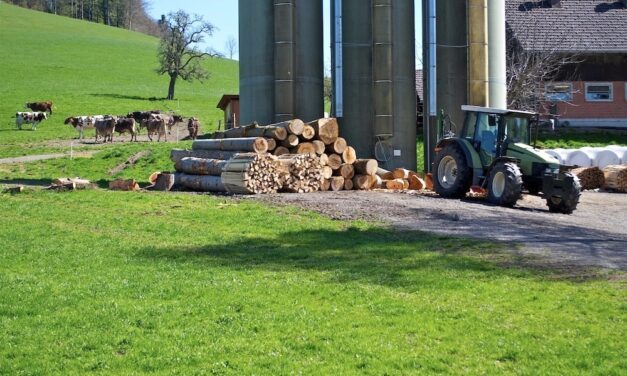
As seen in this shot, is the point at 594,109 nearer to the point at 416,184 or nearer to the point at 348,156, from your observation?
the point at 416,184

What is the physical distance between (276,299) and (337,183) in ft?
44.8

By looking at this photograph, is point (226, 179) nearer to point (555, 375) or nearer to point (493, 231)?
point (493, 231)

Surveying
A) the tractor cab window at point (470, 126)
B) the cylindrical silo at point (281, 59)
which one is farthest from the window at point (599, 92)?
the tractor cab window at point (470, 126)

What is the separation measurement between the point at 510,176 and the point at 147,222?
8.18 metres

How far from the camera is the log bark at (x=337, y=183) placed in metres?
22.4

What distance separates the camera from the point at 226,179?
21.0 meters

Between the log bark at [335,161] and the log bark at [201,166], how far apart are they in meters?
2.78

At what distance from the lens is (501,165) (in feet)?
64.3

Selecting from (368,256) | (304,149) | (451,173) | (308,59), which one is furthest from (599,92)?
(368,256)

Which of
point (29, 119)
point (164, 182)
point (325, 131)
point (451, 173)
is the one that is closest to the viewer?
point (451, 173)

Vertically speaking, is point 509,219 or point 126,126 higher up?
point 126,126

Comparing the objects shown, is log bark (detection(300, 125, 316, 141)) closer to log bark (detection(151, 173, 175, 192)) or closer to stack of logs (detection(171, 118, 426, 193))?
stack of logs (detection(171, 118, 426, 193))

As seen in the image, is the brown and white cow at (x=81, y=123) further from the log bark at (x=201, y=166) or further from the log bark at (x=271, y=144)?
the log bark at (x=271, y=144)

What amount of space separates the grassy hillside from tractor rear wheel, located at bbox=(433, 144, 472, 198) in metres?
26.0
